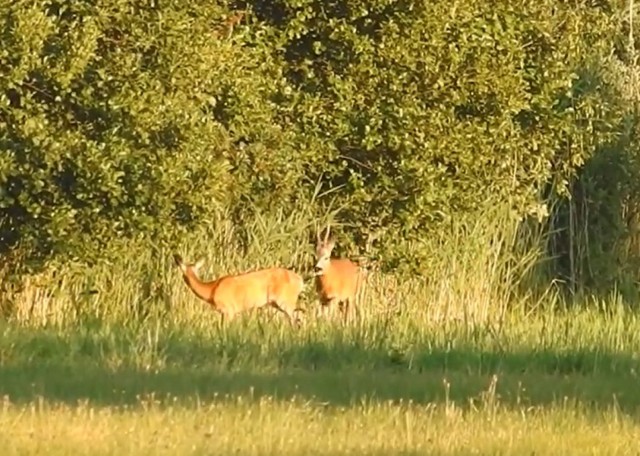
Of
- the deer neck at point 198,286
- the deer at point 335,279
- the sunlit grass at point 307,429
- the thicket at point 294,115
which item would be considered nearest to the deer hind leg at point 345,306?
the deer at point 335,279

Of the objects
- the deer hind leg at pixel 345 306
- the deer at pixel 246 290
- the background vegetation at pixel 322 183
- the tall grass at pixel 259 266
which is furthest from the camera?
the deer hind leg at pixel 345 306

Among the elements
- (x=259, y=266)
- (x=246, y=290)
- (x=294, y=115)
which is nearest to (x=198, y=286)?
(x=246, y=290)

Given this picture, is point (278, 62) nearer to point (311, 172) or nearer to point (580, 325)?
point (311, 172)

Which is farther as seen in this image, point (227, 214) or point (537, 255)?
point (537, 255)

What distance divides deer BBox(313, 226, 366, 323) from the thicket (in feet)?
1.42

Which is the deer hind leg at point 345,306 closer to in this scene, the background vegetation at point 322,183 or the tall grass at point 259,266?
the tall grass at point 259,266

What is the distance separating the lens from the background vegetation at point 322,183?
12531mm

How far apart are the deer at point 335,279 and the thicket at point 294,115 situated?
1.42 feet

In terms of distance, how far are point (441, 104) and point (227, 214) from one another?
2.57 metres

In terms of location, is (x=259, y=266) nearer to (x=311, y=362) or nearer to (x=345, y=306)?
(x=345, y=306)

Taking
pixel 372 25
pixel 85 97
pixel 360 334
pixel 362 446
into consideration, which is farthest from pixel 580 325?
pixel 362 446

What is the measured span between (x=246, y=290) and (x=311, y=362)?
3388mm

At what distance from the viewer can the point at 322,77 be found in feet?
53.2

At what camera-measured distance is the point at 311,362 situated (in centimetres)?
1205
